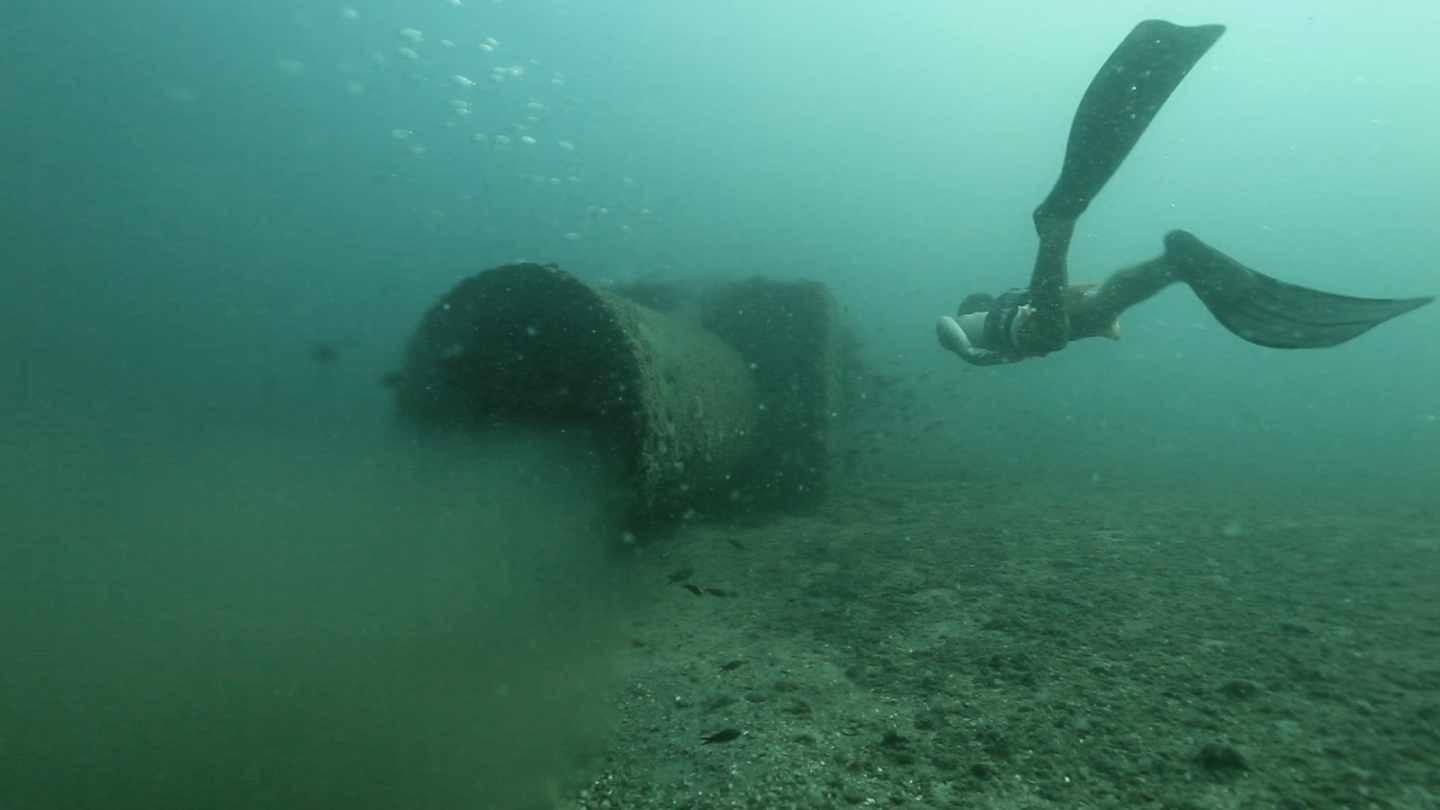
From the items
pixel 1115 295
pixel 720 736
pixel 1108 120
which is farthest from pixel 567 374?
pixel 1115 295

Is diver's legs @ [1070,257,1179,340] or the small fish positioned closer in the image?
the small fish

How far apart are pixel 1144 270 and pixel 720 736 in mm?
4576

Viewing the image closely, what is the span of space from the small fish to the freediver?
4.19m

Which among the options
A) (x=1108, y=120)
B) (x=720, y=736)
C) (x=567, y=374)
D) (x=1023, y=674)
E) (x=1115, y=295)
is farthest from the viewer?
(x=1115, y=295)

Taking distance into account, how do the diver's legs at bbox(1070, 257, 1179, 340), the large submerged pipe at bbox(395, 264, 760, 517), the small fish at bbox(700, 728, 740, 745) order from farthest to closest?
the diver's legs at bbox(1070, 257, 1179, 340), the large submerged pipe at bbox(395, 264, 760, 517), the small fish at bbox(700, 728, 740, 745)

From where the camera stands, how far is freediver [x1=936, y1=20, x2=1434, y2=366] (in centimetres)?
441

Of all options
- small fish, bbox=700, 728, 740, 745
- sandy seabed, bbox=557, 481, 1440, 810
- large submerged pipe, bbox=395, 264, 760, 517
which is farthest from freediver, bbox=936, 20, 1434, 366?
small fish, bbox=700, 728, 740, 745

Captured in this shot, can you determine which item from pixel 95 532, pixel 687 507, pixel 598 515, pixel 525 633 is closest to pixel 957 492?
pixel 687 507

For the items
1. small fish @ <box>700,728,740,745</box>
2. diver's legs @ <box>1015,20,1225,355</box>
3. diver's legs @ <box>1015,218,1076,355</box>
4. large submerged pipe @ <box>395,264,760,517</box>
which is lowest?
small fish @ <box>700,728,740,745</box>

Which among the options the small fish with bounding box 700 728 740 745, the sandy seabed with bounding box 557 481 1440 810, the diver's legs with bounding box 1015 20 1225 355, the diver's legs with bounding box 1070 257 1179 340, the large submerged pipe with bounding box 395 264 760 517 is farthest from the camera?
the diver's legs with bounding box 1070 257 1179 340

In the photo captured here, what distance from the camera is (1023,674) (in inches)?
145

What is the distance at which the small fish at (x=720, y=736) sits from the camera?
3.24 metres

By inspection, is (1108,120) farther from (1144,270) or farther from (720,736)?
(720,736)

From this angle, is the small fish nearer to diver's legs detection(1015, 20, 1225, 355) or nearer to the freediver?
diver's legs detection(1015, 20, 1225, 355)
